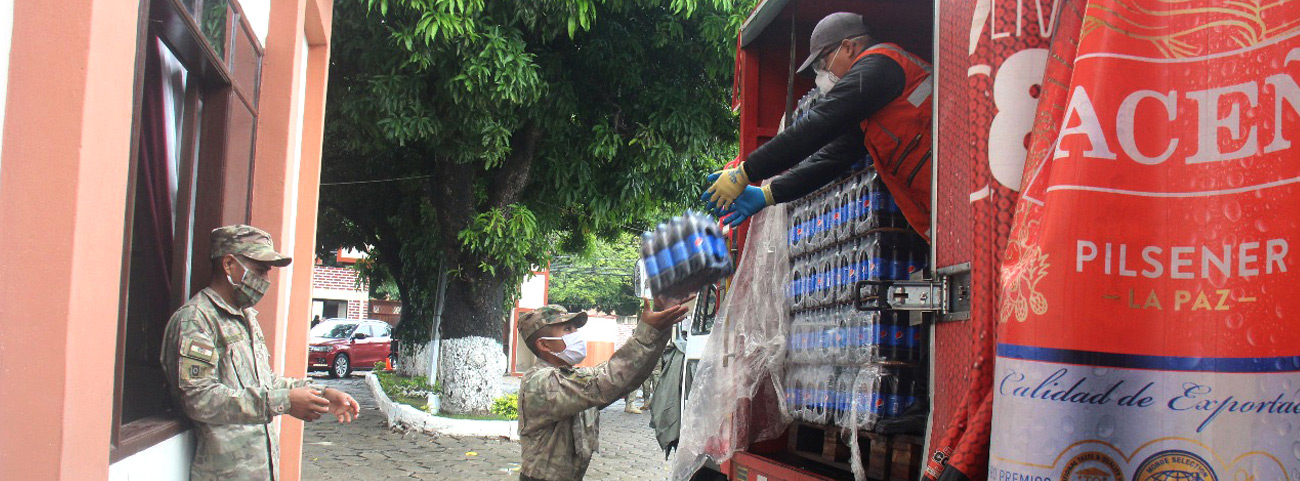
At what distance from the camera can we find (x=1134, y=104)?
6.17ft

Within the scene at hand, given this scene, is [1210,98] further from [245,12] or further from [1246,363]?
[245,12]

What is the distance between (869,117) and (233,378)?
3.02m

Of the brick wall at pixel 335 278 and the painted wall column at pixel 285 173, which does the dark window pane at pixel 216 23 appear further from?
the brick wall at pixel 335 278

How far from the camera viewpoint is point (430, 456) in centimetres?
1138

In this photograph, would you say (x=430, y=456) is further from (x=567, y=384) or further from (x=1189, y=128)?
(x=1189, y=128)

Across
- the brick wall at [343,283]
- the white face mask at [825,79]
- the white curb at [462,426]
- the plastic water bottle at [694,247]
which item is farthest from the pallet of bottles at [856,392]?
the brick wall at [343,283]

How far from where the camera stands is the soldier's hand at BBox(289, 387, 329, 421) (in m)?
4.33

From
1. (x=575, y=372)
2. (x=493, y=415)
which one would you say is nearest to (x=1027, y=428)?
(x=575, y=372)

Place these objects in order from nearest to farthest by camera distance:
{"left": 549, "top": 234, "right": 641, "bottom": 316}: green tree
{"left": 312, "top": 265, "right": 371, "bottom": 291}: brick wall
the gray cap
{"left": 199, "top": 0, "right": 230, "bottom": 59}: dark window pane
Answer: the gray cap, {"left": 199, "top": 0, "right": 230, "bottom": 59}: dark window pane, {"left": 312, "top": 265, "right": 371, "bottom": 291}: brick wall, {"left": 549, "top": 234, "right": 641, "bottom": 316}: green tree

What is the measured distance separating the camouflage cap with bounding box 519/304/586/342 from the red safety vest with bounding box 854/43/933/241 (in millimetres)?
2016

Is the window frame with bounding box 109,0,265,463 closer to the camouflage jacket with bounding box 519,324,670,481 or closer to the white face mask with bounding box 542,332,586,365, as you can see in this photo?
the camouflage jacket with bounding box 519,324,670,481

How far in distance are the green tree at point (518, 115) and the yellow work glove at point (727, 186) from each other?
7.49 meters

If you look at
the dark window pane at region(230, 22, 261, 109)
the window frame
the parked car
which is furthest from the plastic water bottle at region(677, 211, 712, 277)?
the parked car

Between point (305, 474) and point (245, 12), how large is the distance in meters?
5.28
